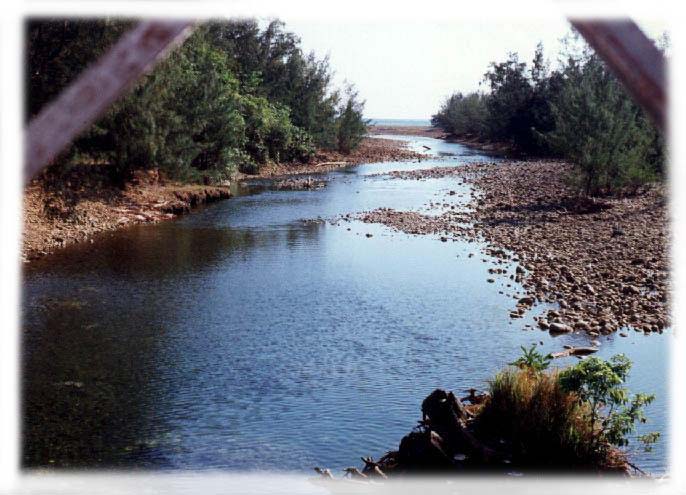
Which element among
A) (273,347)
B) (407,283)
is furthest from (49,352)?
(407,283)

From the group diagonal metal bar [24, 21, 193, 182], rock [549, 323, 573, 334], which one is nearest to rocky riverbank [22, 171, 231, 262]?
rock [549, 323, 573, 334]

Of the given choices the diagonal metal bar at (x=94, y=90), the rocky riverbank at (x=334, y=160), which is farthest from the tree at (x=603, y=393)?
the rocky riverbank at (x=334, y=160)

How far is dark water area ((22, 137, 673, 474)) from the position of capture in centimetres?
862

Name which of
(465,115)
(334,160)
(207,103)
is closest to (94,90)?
(207,103)

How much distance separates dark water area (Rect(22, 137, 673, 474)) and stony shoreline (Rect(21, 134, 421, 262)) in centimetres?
119

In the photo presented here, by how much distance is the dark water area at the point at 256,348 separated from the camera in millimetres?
8625

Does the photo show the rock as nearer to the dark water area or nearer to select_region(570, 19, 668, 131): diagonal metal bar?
the dark water area

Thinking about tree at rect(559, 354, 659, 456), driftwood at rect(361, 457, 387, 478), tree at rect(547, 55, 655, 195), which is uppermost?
tree at rect(547, 55, 655, 195)

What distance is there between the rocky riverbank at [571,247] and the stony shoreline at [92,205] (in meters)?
7.52

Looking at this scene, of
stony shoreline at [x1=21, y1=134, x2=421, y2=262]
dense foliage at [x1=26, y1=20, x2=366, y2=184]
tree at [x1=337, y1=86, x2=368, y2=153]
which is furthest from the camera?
tree at [x1=337, y1=86, x2=368, y2=153]

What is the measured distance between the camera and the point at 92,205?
84.6 feet

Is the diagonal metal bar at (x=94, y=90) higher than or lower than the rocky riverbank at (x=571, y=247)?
higher

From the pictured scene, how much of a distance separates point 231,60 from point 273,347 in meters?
45.5

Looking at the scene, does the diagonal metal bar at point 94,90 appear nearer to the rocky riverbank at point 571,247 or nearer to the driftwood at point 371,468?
the driftwood at point 371,468
